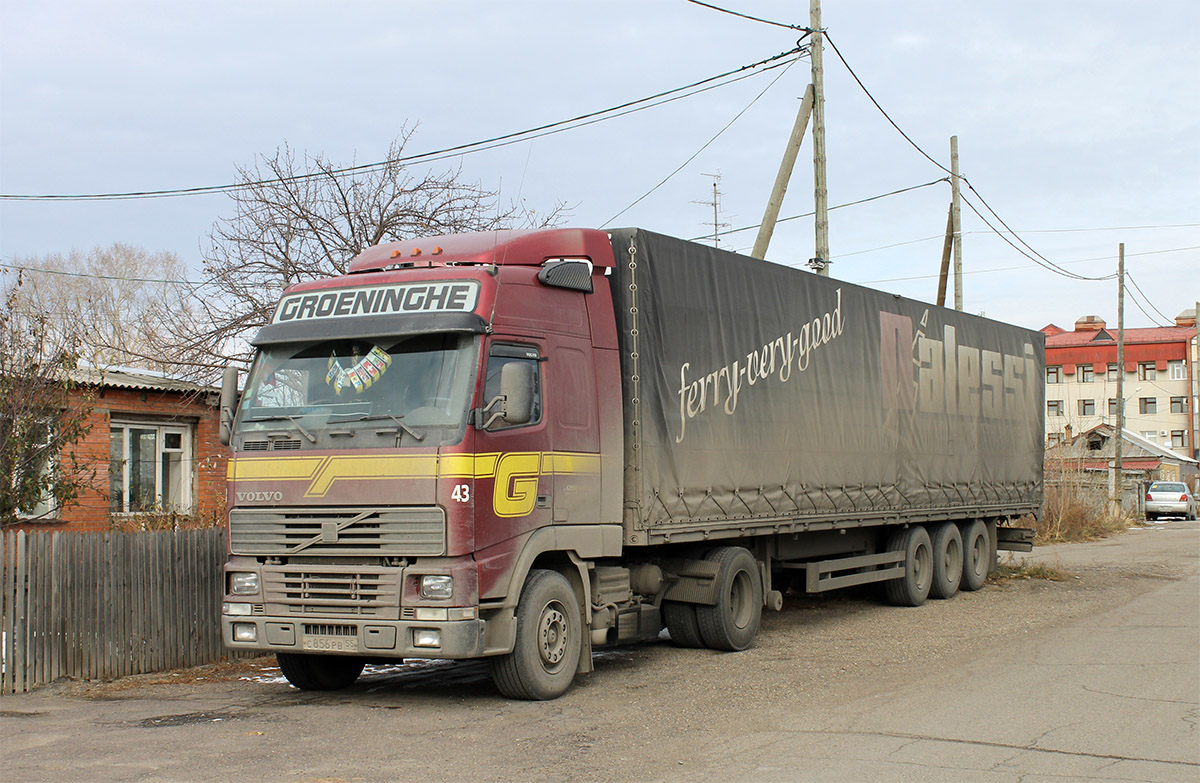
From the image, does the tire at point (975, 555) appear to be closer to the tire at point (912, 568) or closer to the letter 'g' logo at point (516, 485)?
the tire at point (912, 568)

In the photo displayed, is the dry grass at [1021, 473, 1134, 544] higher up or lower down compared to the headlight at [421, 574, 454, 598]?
lower down

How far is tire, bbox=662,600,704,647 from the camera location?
11.0 meters

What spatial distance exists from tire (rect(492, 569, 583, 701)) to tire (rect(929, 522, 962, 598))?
835 cm

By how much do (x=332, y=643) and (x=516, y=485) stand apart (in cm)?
174

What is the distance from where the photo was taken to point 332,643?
814 centimetres

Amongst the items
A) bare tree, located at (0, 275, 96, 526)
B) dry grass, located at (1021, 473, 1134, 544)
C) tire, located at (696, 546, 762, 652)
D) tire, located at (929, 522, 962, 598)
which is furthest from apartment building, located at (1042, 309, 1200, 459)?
bare tree, located at (0, 275, 96, 526)

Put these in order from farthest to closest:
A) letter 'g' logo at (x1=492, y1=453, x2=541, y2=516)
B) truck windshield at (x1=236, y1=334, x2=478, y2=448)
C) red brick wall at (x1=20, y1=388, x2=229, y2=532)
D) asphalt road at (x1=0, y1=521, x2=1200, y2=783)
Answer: red brick wall at (x1=20, y1=388, x2=229, y2=532), letter 'g' logo at (x1=492, y1=453, x2=541, y2=516), truck windshield at (x1=236, y1=334, x2=478, y2=448), asphalt road at (x1=0, y1=521, x2=1200, y2=783)

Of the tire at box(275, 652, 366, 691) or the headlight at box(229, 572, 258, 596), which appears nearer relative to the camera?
the headlight at box(229, 572, 258, 596)

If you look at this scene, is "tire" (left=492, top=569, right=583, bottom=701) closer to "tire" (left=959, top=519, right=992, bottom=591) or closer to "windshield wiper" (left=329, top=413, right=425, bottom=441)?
"windshield wiper" (left=329, top=413, right=425, bottom=441)

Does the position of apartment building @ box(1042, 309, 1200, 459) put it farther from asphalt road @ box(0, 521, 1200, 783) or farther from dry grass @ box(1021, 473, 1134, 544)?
asphalt road @ box(0, 521, 1200, 783)

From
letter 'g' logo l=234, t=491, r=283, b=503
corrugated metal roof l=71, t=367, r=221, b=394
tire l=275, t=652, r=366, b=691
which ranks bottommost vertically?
tire l=275, t=652, r=366, b=691

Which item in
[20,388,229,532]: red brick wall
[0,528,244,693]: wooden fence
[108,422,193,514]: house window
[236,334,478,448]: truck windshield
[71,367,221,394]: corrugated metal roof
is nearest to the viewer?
[236,334,478,448]: truck windshield

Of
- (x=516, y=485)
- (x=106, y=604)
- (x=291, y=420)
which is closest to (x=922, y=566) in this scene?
(x=516, y=485)

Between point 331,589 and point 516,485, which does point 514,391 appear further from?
point 331,589
